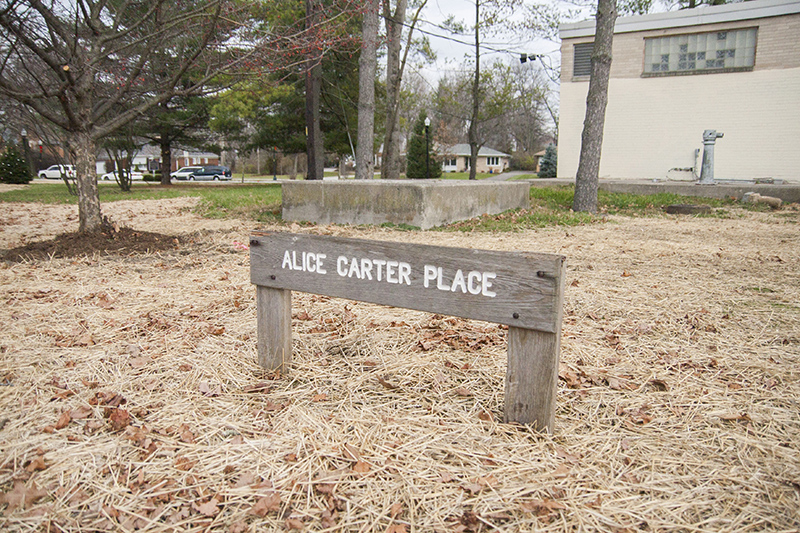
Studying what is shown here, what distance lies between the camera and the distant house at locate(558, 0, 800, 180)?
57.0ft

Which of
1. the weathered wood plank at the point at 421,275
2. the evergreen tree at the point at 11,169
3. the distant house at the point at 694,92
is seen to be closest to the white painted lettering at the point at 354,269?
the weathered wood plank at the point at 421,275

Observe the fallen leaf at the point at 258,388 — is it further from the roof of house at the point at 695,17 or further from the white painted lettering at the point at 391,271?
the roof of house at the point at 695,17

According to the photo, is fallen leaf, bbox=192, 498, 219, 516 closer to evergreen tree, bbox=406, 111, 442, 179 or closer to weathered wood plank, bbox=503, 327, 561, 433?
weathered wood plank, bbox=503, 327, 561, 433

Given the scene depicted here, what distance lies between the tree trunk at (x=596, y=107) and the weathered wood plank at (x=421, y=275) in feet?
31.5

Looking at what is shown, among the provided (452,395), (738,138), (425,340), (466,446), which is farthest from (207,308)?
(738,138)

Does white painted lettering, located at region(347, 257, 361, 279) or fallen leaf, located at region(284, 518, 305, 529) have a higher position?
white painted lettering, located at region(347, 257, 361, 279)

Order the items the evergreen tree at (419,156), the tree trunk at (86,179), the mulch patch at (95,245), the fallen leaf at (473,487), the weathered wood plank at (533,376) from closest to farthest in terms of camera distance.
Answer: the fallen leaf at (473,487) → the weathered wood plank at (533,376) → the mulch patch at (95,245) → the tree trunk at (86,179) → the evergreen tree at (419,156)

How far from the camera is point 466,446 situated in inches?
95.0

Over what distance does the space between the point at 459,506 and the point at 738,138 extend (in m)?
20.0

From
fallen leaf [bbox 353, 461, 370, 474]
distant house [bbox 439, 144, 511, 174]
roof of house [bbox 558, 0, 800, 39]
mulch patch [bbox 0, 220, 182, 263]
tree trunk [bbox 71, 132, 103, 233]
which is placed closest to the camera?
fallen leaf [bbox 353, 461, 370, 474]

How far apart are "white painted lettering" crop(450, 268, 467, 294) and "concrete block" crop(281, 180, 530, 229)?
628cm

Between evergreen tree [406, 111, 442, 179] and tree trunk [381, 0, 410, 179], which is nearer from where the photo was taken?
tree trunk [381, 0, 410, 179]

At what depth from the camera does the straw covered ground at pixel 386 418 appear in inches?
79.7

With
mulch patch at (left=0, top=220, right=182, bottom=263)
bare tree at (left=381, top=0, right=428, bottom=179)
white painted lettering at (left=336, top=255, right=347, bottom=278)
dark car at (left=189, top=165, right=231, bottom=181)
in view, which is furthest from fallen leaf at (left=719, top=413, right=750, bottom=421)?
dark car at (left=189, top=165, right=231, bottom=181)
